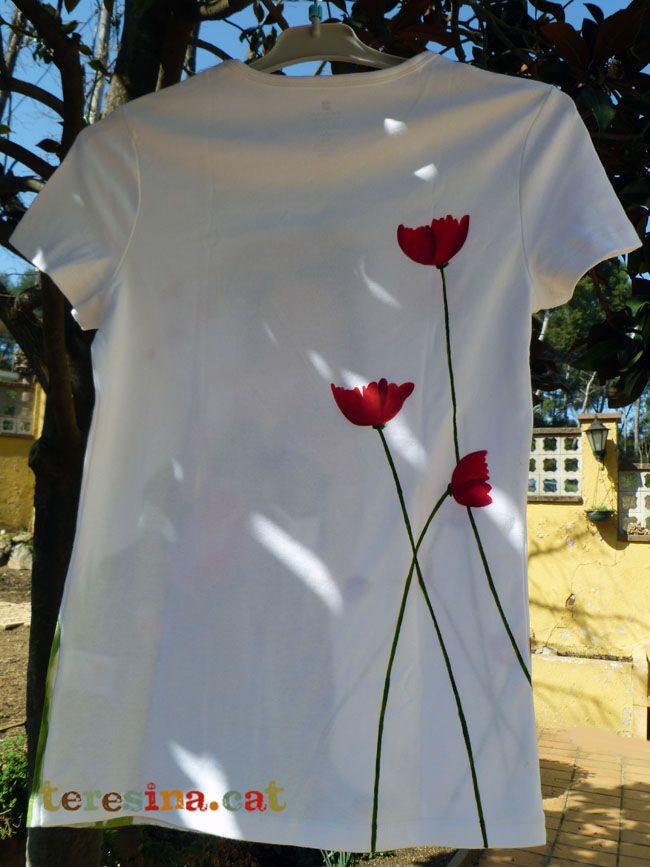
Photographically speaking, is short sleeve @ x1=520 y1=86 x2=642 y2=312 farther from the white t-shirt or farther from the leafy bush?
the leafy bush

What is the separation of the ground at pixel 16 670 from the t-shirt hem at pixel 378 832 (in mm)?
2430

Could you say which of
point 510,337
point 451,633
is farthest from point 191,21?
point 451,633

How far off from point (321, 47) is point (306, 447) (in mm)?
695

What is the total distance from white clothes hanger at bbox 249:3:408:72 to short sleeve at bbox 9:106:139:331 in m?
0.30

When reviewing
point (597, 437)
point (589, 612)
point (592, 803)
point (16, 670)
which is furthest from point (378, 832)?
point (589, 612)

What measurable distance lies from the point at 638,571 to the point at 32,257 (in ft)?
20.3

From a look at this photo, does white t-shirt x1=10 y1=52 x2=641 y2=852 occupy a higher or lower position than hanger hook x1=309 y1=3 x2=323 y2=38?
lower

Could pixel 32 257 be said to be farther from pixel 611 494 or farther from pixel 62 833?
pixel 611 494

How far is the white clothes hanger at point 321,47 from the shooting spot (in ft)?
4.42

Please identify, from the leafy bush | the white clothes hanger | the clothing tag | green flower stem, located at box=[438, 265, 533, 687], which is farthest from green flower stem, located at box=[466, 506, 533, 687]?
the leafy bush

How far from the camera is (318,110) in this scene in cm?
132

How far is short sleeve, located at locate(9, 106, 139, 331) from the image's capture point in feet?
4.09

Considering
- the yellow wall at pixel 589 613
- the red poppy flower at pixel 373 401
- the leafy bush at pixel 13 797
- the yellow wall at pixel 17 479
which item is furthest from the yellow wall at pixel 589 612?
the yellow wall at pixel 17 479

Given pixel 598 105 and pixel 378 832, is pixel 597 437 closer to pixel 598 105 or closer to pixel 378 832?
pixel 598 105
